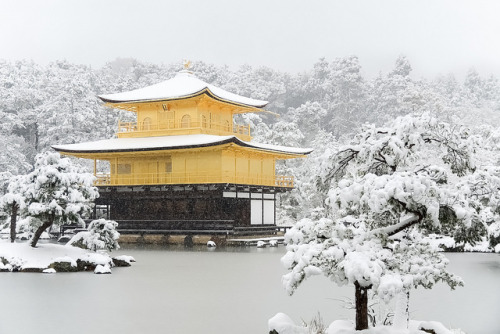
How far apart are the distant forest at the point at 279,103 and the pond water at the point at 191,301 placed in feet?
25.8

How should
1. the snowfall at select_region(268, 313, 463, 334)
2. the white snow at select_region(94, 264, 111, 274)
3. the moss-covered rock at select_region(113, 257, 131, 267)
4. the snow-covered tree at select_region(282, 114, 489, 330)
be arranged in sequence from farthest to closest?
1. the moss-covered rock at select_region(113, 257, 131, 267)
2. the white snow at select_region(94, 264, 111, 274)
3. the snowfall at select_region(268, 313, 463, 334)
4. the snow-covered tree at select_region(282, 114, 489, 330)

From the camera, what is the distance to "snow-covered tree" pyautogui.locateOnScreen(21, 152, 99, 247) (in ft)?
77.6

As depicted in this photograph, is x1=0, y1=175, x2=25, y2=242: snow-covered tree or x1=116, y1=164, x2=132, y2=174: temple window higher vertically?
x1=116, y1=164, x2=132, y2=174: temple window

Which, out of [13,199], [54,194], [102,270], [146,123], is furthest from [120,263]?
[146,123]

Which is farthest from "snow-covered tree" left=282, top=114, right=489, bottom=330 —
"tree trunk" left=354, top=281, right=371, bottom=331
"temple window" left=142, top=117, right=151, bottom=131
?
"temple window" left=142, top=117, right=151, bottom=131

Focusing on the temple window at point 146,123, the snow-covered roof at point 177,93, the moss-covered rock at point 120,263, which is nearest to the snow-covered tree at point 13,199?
the moss-covered rock at point 120,263

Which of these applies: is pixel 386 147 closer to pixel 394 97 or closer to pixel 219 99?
pixel 219 99

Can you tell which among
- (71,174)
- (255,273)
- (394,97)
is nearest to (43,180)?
(71,174)

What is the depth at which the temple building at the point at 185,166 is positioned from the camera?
39.5m

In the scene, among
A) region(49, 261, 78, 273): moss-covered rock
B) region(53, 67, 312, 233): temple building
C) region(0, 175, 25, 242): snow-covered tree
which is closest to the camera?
region(49, 261, 78, 273): moss-covered rock

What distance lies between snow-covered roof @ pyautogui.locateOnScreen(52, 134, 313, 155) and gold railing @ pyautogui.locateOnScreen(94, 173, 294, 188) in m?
2.01

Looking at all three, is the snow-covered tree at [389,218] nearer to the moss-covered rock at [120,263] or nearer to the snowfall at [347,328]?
the snowfall at [347,328]

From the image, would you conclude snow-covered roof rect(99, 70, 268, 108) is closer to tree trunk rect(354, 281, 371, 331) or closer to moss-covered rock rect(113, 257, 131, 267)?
moss-covered rock rect(113, 257, 131, 267)

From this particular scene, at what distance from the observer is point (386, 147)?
35.4 feet
